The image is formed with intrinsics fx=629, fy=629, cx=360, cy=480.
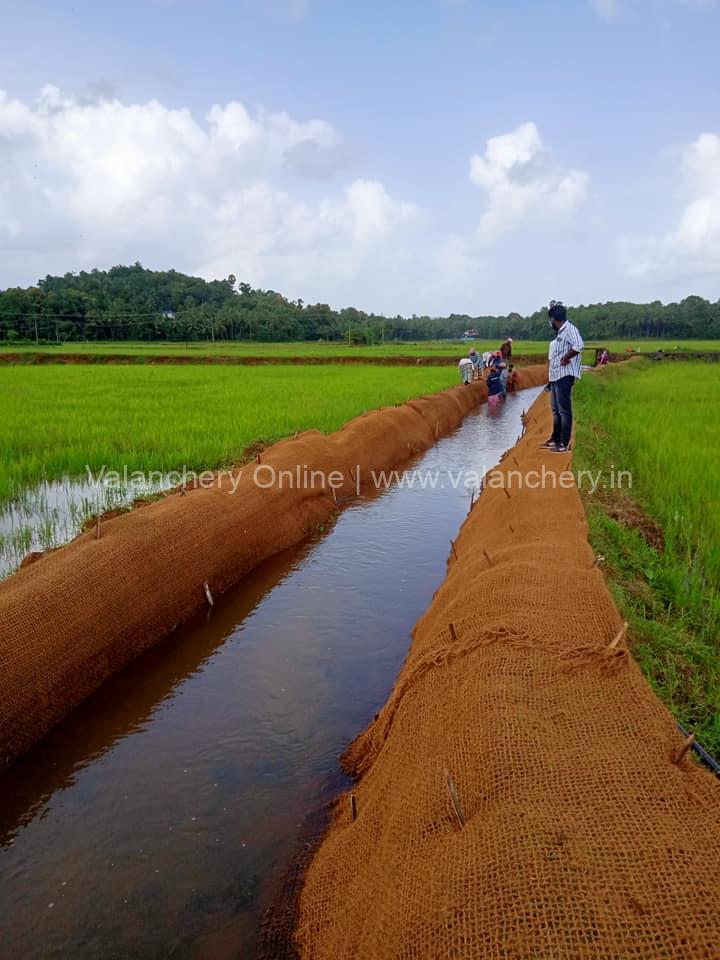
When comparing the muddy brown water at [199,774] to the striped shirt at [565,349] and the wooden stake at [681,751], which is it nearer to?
the wooden stake at [681,751]

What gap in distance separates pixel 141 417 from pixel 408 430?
3698mm

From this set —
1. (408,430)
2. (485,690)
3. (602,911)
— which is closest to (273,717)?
(485,690)

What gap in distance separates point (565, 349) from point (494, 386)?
9358 mm

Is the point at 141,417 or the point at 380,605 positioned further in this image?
the point at 141,417

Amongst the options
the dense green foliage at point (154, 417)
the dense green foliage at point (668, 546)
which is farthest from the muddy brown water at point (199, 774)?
the dense green foliage at point (154, 417)

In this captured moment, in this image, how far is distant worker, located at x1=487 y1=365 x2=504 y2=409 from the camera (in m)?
14.1

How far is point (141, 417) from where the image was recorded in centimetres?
862

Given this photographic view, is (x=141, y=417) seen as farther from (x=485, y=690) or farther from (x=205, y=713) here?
(x=485, y=690)

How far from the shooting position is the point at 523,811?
129 centimetres

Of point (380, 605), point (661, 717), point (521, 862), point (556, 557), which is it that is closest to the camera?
point (521, 862)

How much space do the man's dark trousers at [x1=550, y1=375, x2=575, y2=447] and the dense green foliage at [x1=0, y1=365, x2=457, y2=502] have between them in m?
3.20

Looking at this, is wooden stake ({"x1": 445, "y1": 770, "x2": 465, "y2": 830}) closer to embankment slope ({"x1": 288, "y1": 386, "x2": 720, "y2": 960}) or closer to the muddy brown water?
embankment slope ({"x1": 288, "y1": 386, "x2": 720, "y2": 960})

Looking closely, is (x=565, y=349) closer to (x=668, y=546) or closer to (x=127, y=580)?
(x=668, y=546)

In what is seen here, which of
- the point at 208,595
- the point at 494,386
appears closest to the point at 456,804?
the point at 208,595
